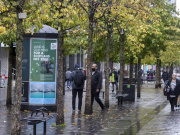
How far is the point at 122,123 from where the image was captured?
12695 mm

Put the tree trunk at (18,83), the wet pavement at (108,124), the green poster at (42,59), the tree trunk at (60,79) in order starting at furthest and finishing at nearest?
the green poster at (42,59) < the tree trunk at (60,79) < the wet pavement at (108,124) < the tree trunk at (18,83)

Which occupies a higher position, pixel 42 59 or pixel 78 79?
pixel 42 59

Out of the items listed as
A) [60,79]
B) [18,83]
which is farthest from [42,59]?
[18,83]

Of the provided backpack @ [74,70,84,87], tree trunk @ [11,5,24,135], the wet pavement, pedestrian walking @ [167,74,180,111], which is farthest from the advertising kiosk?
tree trunk @ [11,5,24,135]

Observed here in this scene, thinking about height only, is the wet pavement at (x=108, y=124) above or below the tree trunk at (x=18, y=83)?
below

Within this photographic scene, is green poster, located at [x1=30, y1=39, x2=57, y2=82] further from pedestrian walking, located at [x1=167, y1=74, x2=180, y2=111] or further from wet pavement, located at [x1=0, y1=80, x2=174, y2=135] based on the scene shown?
pedestrian walking, located at [x1=167, y1=74, x2=180, y2=111]

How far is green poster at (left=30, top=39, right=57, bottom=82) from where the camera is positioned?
15.4m

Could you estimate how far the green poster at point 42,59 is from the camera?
15414 mm

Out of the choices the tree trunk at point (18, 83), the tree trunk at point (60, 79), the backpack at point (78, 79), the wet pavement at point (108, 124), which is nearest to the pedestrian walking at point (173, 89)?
the wet pavement at point (108, 124)

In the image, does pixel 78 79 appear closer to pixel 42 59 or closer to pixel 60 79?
pixel 42 59

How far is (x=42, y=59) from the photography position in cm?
1541

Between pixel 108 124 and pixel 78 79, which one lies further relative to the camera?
pixel 78 79

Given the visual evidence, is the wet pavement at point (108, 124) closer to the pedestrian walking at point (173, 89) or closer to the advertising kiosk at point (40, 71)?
the advertising kiosk at point (40, 71)

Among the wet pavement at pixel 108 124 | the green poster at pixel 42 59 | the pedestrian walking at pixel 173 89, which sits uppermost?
the green poster at pixel 42 59
